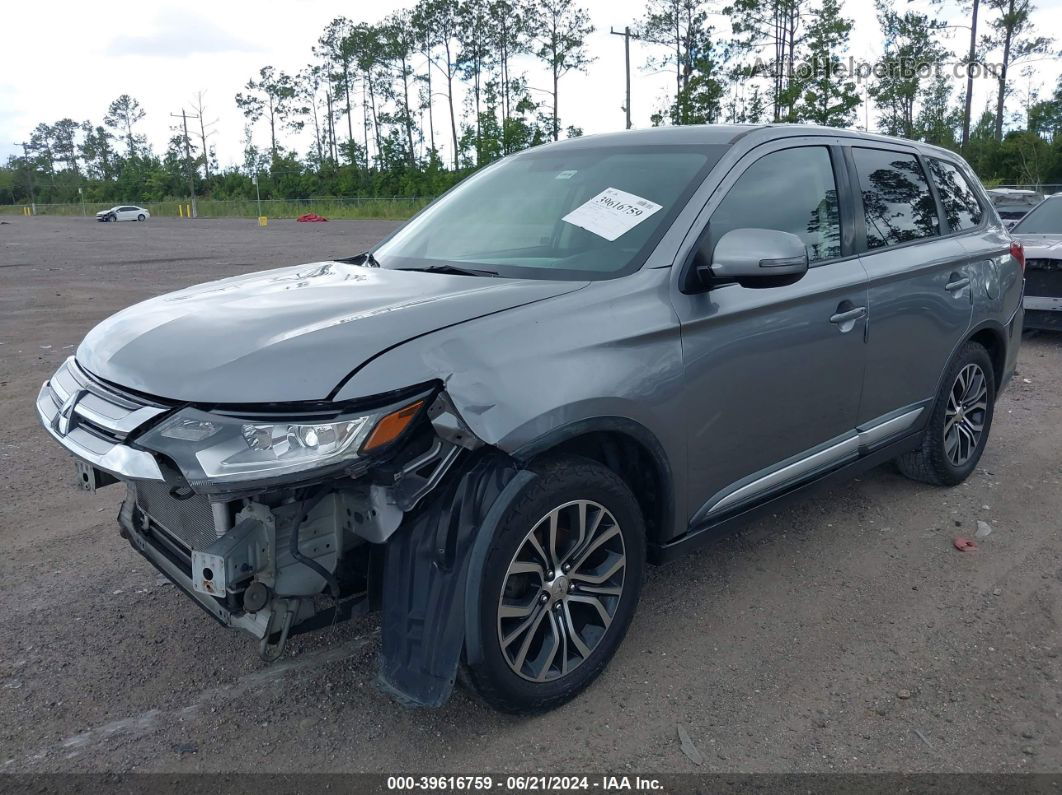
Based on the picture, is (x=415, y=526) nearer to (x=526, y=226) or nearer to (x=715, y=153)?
(x=526, y=226)

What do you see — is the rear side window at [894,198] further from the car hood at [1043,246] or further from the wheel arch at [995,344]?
the car hood at [1043,246]

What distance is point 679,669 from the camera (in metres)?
3.19

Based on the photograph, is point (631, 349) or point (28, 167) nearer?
point (631, 349)

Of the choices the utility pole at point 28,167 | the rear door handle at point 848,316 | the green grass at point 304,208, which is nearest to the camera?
the rear door handle at point 848,316

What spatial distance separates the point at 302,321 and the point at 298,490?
0.54 metres

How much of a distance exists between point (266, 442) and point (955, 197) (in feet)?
13.5

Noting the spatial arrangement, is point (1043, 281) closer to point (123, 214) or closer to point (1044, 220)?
point (1044, 220)

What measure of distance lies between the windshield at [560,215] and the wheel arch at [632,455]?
22.7 inches

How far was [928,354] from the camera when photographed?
4.34 metres

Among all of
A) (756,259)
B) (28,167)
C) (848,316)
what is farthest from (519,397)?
(28,167)

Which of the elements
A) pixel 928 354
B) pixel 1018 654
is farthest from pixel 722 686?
pixel 928 354

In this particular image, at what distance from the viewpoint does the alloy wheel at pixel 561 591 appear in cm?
276

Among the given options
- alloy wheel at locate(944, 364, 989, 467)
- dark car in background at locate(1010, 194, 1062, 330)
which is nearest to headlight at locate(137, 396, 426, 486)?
alloy wheel at locate(944, 364, 989, 467)

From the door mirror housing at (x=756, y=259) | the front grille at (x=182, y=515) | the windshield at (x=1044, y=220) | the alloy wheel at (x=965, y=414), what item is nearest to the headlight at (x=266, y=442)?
the front grille at (x=182, y=515)
